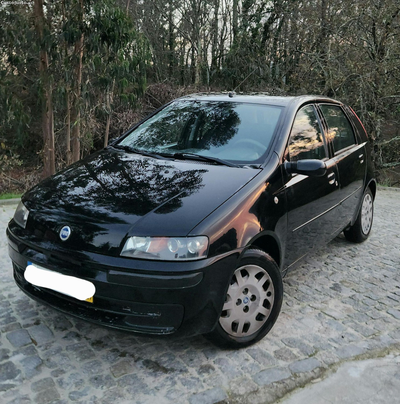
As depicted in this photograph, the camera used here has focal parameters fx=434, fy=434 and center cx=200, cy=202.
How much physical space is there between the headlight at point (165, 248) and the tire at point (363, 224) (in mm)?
3178

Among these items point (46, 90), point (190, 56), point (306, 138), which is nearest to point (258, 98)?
point (306, 138)

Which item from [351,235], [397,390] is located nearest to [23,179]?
[351,235]

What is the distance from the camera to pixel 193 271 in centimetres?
237

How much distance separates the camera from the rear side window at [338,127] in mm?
4191

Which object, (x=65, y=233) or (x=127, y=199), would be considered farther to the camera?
(x=127, y=199)

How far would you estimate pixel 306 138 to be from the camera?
3643 mm

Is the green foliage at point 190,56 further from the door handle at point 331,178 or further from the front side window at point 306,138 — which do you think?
the door handle at point 331,178

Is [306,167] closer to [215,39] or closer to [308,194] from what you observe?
[308,194]

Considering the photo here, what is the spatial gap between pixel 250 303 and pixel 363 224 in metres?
2.87

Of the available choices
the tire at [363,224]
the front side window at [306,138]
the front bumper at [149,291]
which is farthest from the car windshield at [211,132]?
the tire at [363,224]

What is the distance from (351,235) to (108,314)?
3.54 meters

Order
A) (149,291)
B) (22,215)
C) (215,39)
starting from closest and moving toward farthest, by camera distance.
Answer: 1. (149,291)
2. (22,215)
3. (215,39)

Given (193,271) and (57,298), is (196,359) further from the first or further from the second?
(57,298)

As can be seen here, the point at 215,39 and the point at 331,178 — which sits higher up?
the point at 215,39
